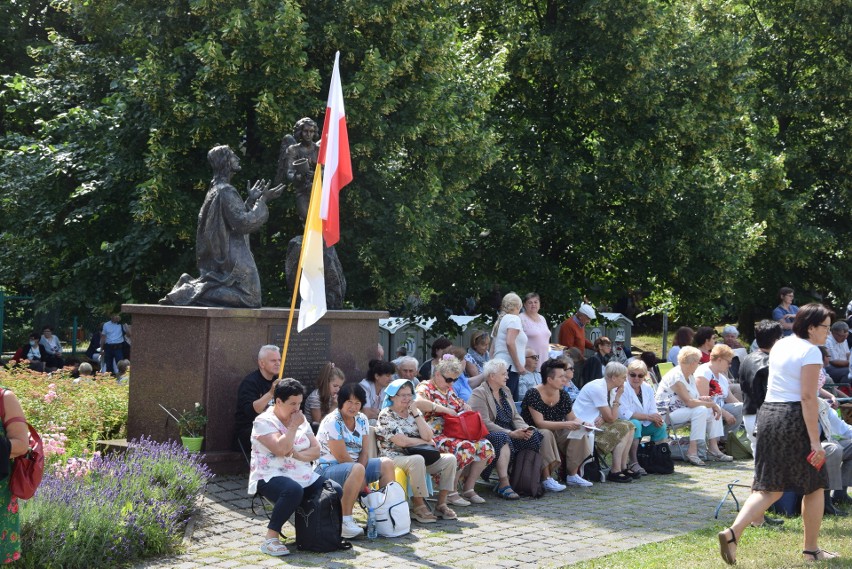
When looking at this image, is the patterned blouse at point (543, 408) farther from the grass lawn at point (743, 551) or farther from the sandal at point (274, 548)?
the sandal at point (274, 548)

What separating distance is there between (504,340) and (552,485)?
2426mm

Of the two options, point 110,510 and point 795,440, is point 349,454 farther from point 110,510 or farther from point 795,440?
point 795,440

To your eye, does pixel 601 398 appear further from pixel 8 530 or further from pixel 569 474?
pixel 8 530

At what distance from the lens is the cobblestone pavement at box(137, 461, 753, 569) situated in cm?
795

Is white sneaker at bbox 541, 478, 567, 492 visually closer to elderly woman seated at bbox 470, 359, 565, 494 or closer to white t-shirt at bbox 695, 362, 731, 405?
elderly woman seated at bbox 470, 359, 565, 494

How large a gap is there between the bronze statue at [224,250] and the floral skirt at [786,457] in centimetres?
553

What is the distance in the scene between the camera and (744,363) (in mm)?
10953

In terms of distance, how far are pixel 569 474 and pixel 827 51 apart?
61.3 feet

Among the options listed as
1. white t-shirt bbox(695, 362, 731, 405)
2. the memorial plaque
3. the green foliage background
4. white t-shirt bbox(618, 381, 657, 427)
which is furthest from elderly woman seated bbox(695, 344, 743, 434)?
the memorial plaque

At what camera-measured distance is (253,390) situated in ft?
33.5

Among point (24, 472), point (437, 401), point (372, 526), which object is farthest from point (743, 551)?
point (24, 472)

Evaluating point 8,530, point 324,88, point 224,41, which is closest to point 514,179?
point 324,88

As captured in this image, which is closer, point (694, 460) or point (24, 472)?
point (24, 472)

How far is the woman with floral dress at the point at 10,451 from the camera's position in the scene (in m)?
5.63
